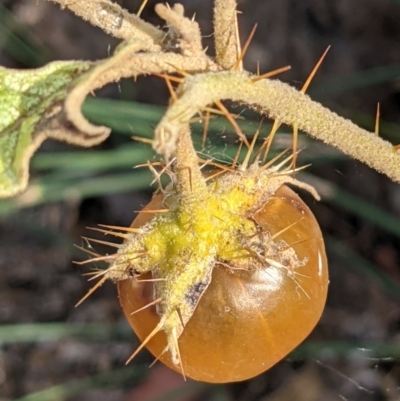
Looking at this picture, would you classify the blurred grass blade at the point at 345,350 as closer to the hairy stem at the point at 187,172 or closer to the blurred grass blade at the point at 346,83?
the blurred grass blade at the point at 346,83

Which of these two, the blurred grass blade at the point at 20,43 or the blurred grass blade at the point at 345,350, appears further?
the blurred grass blade at the point at 20,43

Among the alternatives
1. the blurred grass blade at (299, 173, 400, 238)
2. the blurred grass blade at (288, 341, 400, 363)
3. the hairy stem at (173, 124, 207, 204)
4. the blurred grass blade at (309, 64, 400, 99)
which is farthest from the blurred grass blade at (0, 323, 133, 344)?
the hairy stem at (173, 124, 207, 204)

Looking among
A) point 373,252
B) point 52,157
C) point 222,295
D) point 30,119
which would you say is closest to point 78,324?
point 52,157

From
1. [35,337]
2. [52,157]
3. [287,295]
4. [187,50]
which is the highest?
[187,50]

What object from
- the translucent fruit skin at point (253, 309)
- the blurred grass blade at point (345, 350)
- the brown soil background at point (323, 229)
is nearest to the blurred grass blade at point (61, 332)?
the brown soil background at point (323, 229)

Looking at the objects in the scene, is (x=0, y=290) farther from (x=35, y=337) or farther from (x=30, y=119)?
(x=30, y=119)

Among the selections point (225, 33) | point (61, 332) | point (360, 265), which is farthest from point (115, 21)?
point (61, 332)

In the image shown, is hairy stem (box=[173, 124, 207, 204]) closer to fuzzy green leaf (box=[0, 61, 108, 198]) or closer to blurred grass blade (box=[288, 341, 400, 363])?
fuzzy green leaf (box=[0, 61, 108, 198])

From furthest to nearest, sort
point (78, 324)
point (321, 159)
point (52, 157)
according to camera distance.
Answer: point (78, 324)
point (52, 157)
point (321, 159)
